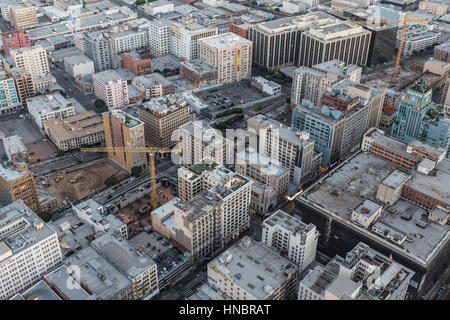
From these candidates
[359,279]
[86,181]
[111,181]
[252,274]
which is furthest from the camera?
[86,181]

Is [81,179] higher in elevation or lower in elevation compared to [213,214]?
lower

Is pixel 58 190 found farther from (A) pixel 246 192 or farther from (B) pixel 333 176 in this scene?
(B) pixel 333 176

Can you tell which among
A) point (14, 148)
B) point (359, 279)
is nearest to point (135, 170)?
point (14, 148)

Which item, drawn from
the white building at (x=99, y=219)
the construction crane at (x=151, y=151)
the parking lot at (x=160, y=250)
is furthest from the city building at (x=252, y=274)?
the construction crane at (x=151, y=151)

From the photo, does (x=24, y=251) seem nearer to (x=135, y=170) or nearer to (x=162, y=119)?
(x=135, y=170)

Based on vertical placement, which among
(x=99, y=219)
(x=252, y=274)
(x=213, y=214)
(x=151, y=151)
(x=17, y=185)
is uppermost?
(x=213, y=214)

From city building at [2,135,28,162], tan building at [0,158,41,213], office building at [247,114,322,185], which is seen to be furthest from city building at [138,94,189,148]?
tan building at [0,158,41,213]

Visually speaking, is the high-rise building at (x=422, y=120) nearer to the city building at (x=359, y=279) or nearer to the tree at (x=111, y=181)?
the city building at (x=359, y=279)
